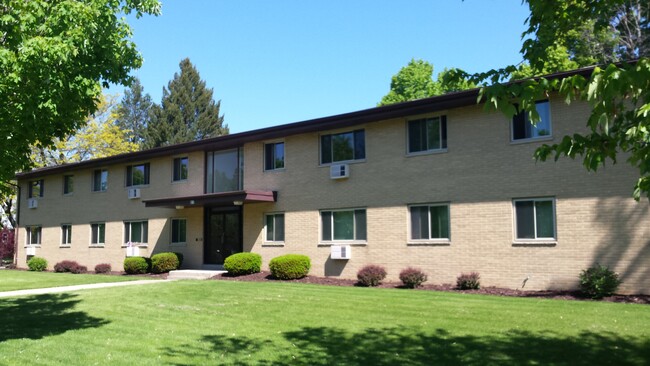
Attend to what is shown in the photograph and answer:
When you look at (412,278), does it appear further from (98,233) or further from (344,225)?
(98,233)

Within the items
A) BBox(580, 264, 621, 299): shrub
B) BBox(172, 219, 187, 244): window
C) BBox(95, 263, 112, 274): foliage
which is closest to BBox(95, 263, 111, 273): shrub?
BBox(95, 263, 112, 274): foliage

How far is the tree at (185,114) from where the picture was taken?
2496 inches

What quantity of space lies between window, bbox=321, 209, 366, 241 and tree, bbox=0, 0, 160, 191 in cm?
1148

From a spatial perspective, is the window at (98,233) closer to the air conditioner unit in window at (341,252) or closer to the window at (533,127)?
the air conditioner unit in window at (341,252)

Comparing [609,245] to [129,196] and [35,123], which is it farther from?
[129,196]

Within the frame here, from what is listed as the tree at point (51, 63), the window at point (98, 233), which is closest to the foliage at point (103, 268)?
the window at point (98, 233)

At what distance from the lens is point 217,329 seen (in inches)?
402

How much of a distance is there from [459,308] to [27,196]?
31.9m

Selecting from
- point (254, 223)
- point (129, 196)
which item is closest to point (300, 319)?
point (254, 223)

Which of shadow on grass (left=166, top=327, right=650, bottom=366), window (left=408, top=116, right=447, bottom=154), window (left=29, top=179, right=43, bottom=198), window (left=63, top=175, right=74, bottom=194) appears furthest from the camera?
window (left=29, top=179, right=43, bottom=198)

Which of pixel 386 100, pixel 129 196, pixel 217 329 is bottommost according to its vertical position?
pixel 217 329

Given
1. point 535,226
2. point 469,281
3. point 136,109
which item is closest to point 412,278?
point 469,281

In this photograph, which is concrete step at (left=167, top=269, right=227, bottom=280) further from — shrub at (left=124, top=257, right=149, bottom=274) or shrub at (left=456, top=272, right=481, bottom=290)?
shrub at (left=456, top=272, right=481, bottom=290)

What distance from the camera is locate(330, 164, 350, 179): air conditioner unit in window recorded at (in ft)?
66.7
